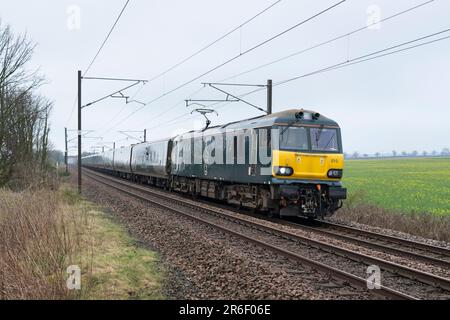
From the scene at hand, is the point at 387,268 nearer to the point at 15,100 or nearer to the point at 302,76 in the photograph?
the point at 302,76

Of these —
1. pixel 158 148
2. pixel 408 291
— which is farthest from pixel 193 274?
pixel 158 148

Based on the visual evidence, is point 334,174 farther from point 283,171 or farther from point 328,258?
point 328,258

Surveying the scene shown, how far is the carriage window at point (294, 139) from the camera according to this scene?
556 inches

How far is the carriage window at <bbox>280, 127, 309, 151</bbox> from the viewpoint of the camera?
1412cm

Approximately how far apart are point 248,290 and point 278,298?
23.5 inches

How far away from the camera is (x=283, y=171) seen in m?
13.9

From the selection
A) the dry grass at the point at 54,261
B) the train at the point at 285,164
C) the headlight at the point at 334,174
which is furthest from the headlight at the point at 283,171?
the dry grass at the point at 54,261

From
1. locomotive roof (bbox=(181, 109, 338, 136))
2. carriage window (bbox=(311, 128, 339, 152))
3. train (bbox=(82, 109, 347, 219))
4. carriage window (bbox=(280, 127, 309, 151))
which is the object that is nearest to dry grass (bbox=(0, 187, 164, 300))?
train (bbox=(82, 109, 347, 219))

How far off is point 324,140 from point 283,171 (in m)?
1.81

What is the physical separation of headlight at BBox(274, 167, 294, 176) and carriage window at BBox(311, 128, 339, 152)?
111cm

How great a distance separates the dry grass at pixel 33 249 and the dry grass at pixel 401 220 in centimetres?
1074

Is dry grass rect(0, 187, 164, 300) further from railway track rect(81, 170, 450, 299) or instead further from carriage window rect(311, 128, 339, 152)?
carriage window rect(311, 128, 339, 152)

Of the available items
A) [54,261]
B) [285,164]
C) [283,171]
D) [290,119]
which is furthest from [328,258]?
[290,119]

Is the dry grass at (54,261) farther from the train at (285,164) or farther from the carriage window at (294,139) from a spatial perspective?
the carriage window at (294,139)
